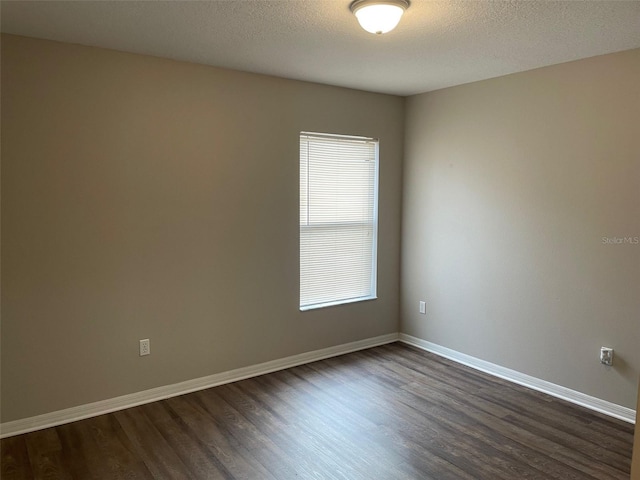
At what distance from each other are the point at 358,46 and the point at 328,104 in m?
1.14

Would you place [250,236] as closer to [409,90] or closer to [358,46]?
[358,46]

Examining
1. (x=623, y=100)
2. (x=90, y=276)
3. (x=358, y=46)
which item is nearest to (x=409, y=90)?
(x=358, y=46)

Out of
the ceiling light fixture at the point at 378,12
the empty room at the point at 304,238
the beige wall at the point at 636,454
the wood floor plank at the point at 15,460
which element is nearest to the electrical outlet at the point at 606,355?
the empty room at the point at 304,238

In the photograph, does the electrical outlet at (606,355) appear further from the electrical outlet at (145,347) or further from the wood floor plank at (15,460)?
the wood floor plank at (15,460)

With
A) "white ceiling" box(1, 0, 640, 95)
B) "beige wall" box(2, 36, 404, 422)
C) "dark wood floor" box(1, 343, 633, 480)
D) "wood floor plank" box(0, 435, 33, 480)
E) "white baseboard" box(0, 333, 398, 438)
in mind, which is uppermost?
"white ceiling" box(1, 0, 640, 95)

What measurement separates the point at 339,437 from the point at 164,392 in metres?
1.38

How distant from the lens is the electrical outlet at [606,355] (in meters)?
3.14

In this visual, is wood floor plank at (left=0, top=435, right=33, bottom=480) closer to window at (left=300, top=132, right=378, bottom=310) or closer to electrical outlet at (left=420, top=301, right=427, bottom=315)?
window at (left=300, top=132, right=378, bottom=310)

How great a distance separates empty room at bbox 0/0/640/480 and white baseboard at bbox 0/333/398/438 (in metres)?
0.02

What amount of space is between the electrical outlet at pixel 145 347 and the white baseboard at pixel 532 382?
8.20 ft

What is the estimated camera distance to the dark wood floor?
8.26 ft

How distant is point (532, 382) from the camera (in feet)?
11.8

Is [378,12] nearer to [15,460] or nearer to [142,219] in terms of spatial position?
[142,219]

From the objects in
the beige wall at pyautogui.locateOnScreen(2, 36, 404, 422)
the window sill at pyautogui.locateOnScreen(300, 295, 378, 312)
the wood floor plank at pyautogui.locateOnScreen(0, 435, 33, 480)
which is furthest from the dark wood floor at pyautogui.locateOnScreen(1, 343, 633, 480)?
the window sill at pyautogui.locateOnScreen(300, 295, 378, 312)
